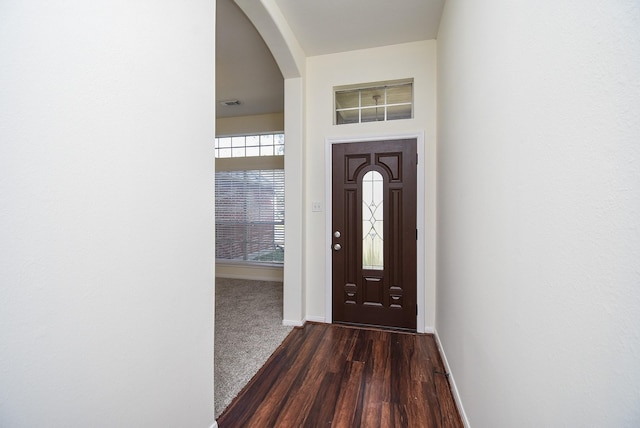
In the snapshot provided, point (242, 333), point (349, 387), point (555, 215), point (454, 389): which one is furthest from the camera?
point (242, 333)

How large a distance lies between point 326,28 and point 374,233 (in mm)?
2094

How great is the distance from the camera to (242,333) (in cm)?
271

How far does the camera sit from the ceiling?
227 cm

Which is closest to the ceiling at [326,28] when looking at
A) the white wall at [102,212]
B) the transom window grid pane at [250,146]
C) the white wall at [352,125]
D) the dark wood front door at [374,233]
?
the white wall at [352,125]

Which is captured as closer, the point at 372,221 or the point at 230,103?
the point at 372,221

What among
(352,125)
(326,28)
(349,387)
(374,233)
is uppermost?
(326,28)

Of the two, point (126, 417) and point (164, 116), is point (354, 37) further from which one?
point (126, 417)

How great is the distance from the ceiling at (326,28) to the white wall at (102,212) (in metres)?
1.28

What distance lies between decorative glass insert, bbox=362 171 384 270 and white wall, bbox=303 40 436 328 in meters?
0.42

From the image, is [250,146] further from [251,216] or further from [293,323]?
[293,323]

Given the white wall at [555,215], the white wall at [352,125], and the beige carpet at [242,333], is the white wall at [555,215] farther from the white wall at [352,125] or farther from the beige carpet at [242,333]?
the beige carpet at [242,333]

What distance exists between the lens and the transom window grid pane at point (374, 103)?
2.94 metres

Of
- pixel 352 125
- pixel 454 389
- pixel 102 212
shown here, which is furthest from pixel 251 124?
pixel 454 389

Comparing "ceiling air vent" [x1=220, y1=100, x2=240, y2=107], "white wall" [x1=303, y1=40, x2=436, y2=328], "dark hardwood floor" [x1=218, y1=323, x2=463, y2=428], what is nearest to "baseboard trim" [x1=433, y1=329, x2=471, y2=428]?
"dark hardwood floor" [x1=218, y1=323, x2=463, y2=428]
